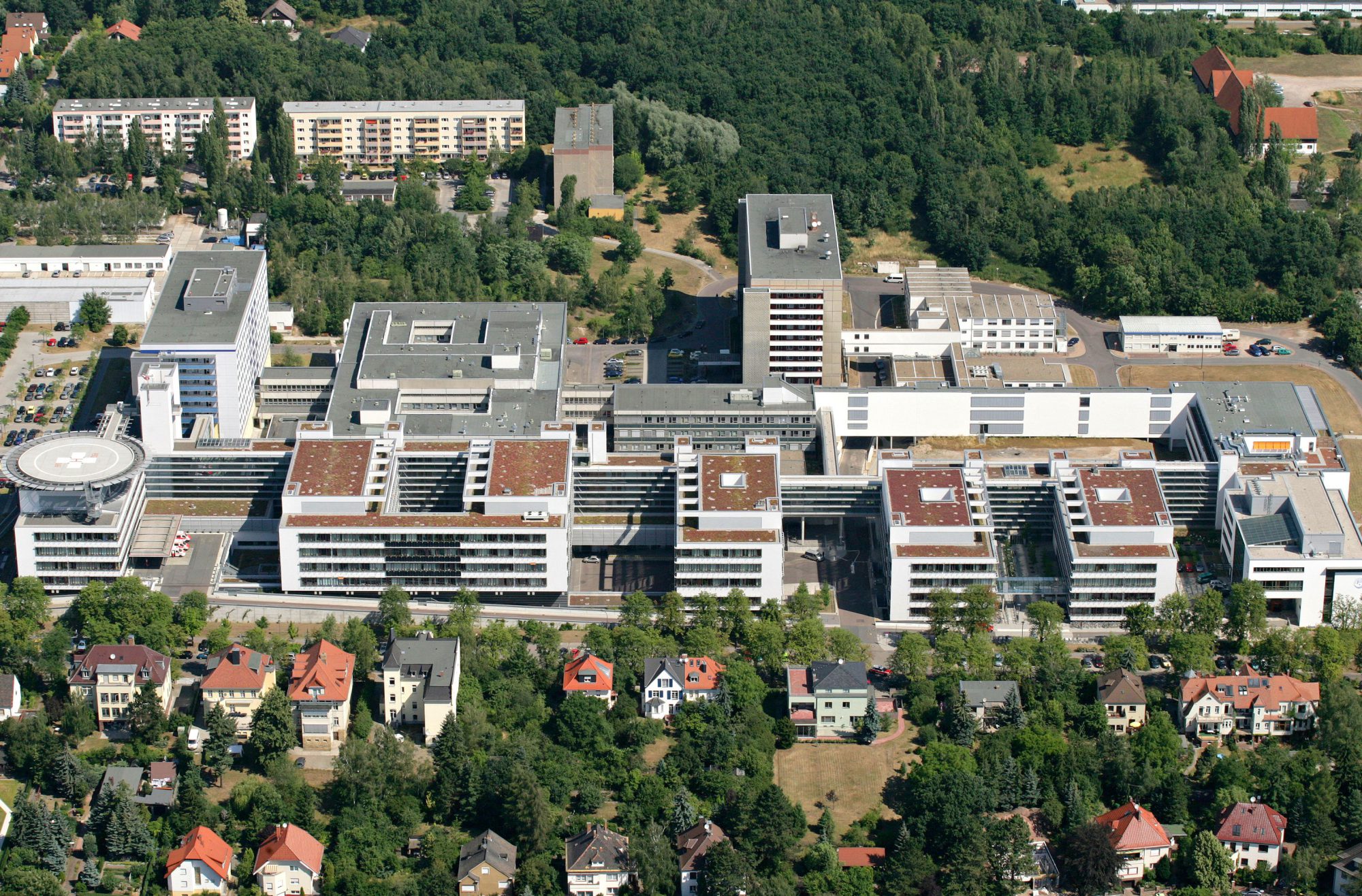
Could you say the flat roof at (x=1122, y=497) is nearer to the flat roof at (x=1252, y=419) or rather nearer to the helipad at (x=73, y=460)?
the flat roof at (x=1252, y=419)

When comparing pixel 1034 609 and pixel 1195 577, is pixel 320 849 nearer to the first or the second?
pixel 1034 609

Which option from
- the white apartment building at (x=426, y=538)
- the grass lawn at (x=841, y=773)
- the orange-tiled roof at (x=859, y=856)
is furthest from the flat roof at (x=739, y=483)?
the orange-tiled roof at (x=859, y=856)

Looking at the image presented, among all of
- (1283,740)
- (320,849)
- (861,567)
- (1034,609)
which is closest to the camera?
(320,849)

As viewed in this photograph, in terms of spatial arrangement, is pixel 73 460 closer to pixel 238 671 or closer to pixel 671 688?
pixel 238 671

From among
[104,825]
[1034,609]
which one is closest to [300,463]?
[104,825]

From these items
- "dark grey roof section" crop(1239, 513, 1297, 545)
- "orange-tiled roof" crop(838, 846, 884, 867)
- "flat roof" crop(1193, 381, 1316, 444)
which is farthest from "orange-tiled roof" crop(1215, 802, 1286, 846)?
"flat roof" crop(1193, 381, 1316, 444)

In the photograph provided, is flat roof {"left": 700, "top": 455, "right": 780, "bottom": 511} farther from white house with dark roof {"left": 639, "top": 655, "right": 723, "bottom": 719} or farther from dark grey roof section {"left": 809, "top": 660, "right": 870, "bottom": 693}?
dark grey roof section {"left": 809, "top": 660, "right": 870, "bottom": 693}
